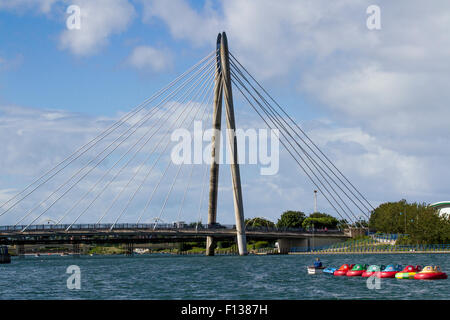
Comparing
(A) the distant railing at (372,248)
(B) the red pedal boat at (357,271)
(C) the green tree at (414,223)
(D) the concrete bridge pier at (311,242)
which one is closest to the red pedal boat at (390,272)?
(B) the red pedal boat at (357,271)

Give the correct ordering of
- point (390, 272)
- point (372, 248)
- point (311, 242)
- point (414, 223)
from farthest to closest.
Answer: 1. point (311, 242)
2. point (414, 223)
3. point (372, 248)
4. point (390, 272)

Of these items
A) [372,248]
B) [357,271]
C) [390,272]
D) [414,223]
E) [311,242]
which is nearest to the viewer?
[390,272]

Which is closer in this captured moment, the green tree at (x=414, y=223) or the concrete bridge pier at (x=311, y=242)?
the green tree at (x=414, y=223)

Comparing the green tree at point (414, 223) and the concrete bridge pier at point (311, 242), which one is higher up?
the green tree at point (414, 223)

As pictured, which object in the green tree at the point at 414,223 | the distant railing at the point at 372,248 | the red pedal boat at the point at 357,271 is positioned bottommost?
the distant railing at the point at 372,248

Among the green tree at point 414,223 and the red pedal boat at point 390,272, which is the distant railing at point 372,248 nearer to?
the green tree at point 414,223

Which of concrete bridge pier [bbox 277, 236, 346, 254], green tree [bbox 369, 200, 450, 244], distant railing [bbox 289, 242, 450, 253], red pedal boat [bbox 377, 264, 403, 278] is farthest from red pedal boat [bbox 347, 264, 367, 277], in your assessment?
concrete bridge pier [bbox 277, 236, 346, 254]

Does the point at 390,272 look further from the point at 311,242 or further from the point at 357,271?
the point at 311,242

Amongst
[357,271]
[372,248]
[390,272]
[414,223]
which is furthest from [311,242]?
[390,272]

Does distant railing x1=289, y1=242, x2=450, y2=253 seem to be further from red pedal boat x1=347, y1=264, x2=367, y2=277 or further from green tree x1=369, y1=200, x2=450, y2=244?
red pedal boat x1=347, y1=264, x2=367, y2=277

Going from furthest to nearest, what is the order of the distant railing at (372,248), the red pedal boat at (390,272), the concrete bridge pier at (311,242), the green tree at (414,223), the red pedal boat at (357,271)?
the concrete bridge pier at (311,242), the green tree at (414,223), the distant railing at (372,248), the red pedal boat at (357,271), the red pedal boat at (390,272)

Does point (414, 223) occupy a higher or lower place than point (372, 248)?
higher

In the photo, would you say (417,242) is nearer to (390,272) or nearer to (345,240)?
(345,240)
